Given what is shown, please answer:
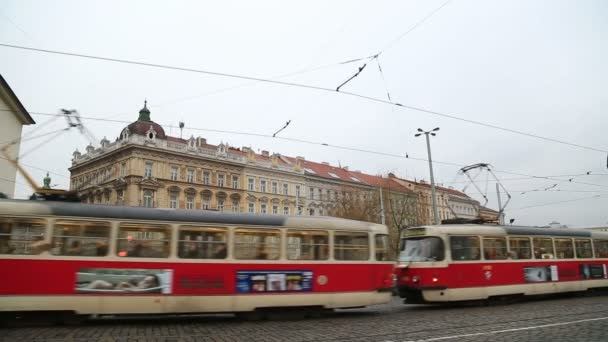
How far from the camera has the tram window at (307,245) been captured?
34.9 ft

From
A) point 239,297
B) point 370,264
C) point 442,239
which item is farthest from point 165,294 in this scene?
point 442,239

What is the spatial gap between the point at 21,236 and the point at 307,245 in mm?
6246

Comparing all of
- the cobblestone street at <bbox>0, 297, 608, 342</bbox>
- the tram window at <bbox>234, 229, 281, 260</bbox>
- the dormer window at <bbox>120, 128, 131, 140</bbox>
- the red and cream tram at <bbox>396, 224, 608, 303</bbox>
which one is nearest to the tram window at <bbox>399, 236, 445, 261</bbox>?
the red and cream tram at <bbox>396, 224, 608, 303</bbox>

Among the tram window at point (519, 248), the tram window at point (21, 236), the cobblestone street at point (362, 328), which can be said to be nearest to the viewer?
the cobblestone street at point (362, 328)

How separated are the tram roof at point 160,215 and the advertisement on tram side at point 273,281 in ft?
3.87

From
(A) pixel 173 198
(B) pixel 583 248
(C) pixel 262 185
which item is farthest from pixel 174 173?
(B) pixel 583 248

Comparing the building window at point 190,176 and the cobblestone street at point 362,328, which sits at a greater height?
the building window at point 190,176

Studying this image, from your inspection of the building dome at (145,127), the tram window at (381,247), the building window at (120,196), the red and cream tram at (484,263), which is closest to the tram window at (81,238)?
the tram window at (381,247)

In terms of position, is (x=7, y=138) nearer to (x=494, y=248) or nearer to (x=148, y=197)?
(x=148, y=197)

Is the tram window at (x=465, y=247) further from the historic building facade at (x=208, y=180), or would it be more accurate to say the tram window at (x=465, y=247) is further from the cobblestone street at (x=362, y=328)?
the historic building facade at (x=208, y=180)

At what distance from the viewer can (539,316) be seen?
10562 mm

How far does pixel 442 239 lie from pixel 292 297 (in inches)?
210

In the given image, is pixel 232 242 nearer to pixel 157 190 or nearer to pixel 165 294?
pixel 165 294

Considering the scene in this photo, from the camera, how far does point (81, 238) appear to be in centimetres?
912
